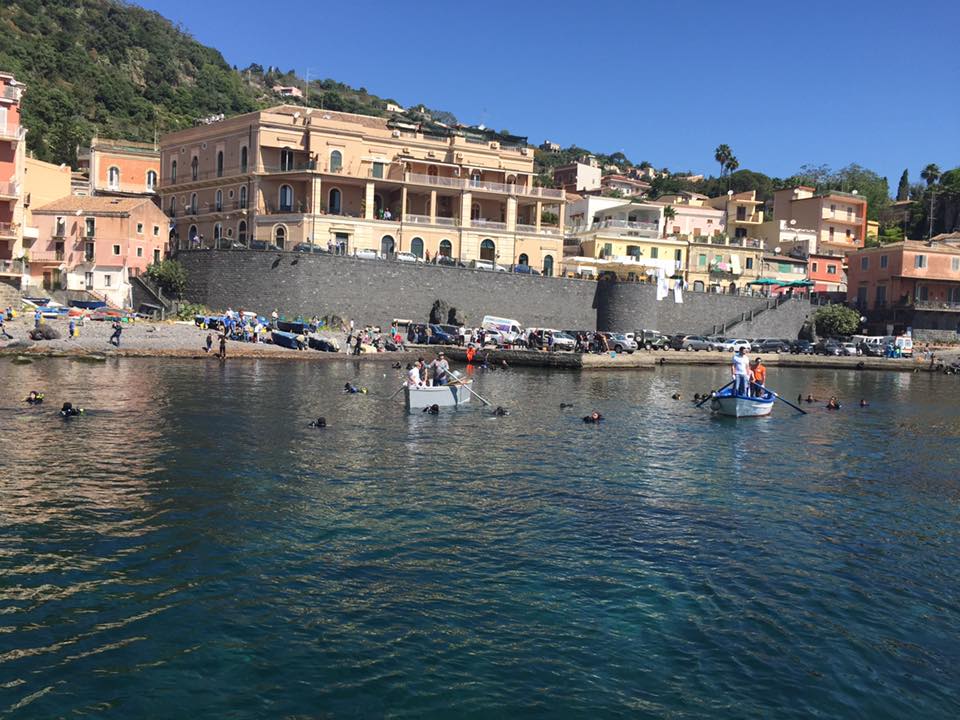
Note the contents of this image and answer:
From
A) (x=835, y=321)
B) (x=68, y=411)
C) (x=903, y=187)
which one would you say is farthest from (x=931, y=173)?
(x=68, y=411)

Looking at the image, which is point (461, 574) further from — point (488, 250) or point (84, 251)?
point (488, 250)

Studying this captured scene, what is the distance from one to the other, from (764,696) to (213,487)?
40.8 ft

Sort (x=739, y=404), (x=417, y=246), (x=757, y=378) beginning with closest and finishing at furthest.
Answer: (x=739, y=404), (x=757, y=378), (x=417, y=246)

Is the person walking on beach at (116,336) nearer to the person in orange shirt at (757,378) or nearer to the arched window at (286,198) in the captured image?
the arched window at (286,198)

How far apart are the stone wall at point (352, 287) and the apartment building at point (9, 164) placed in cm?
1025

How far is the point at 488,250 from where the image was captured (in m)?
68.0

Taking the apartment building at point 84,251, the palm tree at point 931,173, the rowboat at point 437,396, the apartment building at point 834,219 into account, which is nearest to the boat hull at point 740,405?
the rowboat at point 437,396

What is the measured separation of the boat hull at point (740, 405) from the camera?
32.8 metres

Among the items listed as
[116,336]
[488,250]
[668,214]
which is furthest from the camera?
[668,214]

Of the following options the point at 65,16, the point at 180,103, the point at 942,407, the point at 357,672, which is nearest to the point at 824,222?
the point at 942,407

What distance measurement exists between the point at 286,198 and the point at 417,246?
10384 millimetres

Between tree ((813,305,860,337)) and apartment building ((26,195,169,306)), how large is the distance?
55721 millimetres

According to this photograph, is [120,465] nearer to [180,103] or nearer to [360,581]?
[360,581]

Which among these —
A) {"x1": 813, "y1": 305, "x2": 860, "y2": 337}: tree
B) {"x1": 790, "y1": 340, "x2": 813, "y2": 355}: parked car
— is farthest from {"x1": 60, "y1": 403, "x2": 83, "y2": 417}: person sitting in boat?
{"x1": 813, "y1": 305, "x2": 860, "y2": 337}: tree
